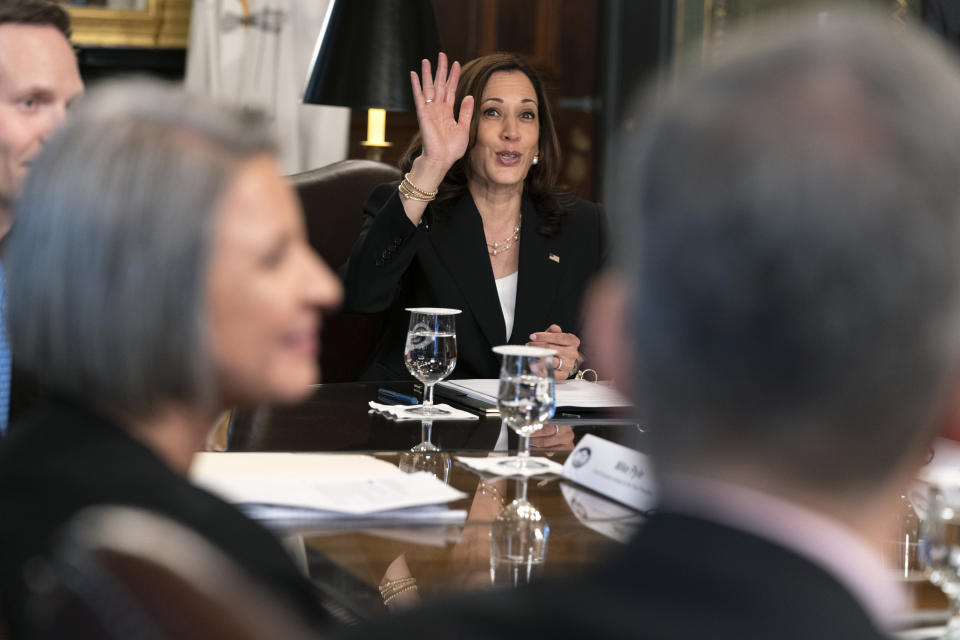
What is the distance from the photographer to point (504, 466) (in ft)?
5.81

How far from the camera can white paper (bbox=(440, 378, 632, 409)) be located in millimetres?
2326

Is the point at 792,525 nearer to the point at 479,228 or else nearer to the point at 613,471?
→ the point at 613,471

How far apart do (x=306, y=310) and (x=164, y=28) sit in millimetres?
4249

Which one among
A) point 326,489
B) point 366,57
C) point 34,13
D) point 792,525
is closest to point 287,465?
point 326,489

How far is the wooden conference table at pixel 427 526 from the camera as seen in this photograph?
4.04 feet

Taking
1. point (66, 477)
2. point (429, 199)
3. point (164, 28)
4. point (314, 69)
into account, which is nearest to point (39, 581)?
point (66, 477)

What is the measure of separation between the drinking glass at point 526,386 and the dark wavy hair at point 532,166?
5.40 feet

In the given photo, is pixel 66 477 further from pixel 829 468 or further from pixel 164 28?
pixel 164 28

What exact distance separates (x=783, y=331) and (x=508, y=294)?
274 centimetres

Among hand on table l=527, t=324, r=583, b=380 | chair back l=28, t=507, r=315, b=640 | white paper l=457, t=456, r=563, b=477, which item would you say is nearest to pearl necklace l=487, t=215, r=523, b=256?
hand on table l=527, t=324, r=583, b=380

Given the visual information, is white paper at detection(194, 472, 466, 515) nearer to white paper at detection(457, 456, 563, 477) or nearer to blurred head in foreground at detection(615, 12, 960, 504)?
white paper at detection(457, 456, 563, 477)

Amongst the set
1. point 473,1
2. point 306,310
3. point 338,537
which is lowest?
point 338,537

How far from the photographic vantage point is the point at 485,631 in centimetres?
51

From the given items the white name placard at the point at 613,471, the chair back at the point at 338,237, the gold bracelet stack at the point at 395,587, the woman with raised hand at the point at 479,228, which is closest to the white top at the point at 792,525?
the gold bracelet stack at the point at 395,587
